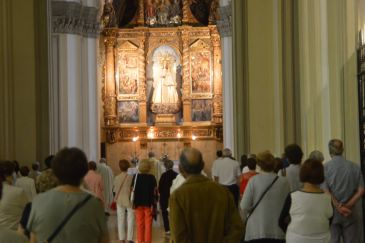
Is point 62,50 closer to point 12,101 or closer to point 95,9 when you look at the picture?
point 95,9

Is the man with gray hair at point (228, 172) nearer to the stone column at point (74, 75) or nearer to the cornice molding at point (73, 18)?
the stone column at point (74, 75)

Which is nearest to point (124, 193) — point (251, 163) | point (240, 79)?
point (251, 163)

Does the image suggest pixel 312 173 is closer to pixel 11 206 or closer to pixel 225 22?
pixel 11 206

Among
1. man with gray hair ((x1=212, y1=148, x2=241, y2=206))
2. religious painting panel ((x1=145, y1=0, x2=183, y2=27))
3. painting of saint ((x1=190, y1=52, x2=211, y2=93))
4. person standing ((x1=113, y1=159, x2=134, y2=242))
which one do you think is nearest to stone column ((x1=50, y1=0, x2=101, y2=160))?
religious painting panel ((x1=145, y1=0, x2=183, y2=27))

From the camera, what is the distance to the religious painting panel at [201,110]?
3159 cm

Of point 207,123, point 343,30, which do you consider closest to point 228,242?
point 343,30

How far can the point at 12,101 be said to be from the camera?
12742 millimetres

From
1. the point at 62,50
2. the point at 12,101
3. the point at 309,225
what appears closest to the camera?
the point at 309,225

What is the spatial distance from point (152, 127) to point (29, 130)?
1838 cm

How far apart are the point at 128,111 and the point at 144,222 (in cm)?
1998

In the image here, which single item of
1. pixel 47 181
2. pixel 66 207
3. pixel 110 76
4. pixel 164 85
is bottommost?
pixel 66 207

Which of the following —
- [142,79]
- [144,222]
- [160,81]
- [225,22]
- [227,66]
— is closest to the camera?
[144,222]

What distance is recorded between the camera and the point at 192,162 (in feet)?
17.3

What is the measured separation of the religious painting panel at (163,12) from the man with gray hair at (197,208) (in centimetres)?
2748
